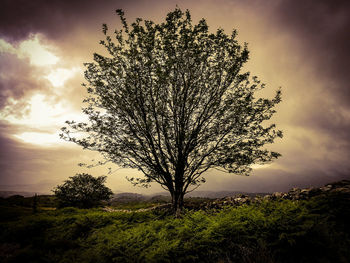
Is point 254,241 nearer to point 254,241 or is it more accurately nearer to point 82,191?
point 254,241

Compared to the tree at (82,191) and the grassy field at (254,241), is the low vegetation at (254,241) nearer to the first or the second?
the grassy field at (254,241)

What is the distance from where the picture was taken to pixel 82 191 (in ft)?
116

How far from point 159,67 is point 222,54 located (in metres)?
4.77

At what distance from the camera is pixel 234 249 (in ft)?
15.6

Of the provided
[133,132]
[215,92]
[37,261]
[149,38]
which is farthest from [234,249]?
[149,38]

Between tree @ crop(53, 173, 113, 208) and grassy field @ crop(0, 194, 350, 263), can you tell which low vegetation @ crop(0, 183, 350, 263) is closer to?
grassy field @ crop(0, 194, 350, 263)

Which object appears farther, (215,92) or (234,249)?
(215,92)

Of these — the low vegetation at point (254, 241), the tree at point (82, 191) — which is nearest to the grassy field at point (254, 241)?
the low vegetation at point (254, 241)

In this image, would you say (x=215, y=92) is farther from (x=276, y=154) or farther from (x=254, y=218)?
(x=254, y=218)

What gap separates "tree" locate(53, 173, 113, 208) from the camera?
34156 millimetres

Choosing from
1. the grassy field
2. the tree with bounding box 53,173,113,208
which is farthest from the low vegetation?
the tree with bounding box 53,173,113,208

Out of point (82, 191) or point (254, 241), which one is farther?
point (82, 191)

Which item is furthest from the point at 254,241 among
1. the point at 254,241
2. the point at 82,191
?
the point at 82,191

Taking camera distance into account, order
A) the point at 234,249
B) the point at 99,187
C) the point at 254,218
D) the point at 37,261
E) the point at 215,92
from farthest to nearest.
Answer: the point at 99,187 → the point at 215,92 → the point at 37,261 → the point at 254,218 → the point at 234,249
